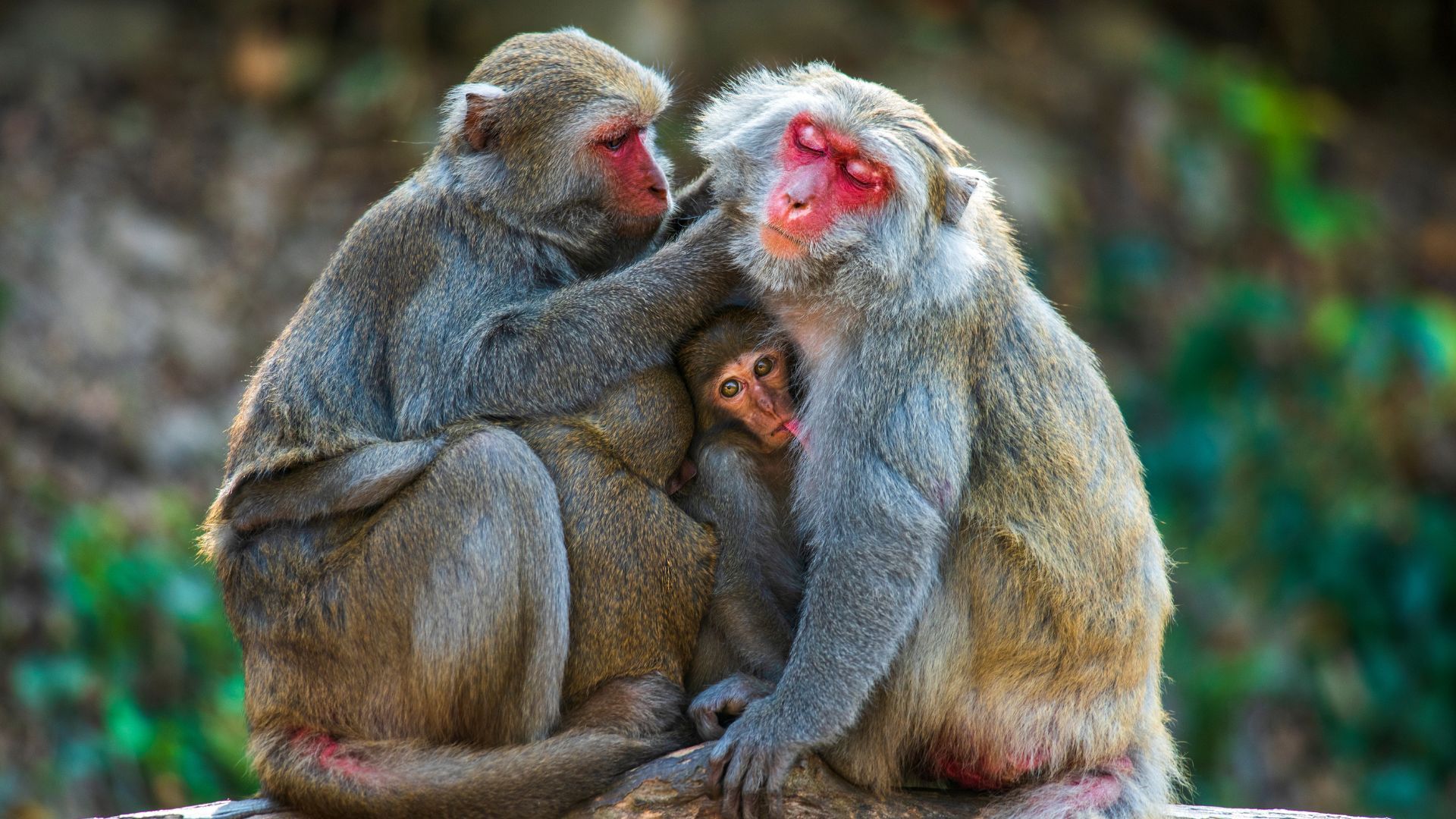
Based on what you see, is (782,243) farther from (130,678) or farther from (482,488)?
(130,678)

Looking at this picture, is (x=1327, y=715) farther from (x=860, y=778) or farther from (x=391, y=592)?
(x=391, y=592)

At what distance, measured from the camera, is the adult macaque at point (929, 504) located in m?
4.79

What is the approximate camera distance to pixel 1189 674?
10203mm

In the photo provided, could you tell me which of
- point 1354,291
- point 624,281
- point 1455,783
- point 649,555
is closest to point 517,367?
point 624,281

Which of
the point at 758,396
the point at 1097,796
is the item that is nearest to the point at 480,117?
the point at 758,396

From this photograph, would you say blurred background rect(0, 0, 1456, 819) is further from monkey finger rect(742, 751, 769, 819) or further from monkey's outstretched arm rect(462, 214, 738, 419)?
monkey finger rect(742, 751, 769, 819)

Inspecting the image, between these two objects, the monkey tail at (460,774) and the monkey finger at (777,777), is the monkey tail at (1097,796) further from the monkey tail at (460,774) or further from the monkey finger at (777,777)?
the monkey tail at (460,774)

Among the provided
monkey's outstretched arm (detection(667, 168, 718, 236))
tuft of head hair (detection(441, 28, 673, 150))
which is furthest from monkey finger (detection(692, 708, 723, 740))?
tuft of head hair (detection(441, 28, 673, 150))

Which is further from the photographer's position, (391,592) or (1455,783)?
(1455,783)

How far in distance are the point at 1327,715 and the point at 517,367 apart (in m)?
7.76

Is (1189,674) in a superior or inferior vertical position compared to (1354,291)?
inferior

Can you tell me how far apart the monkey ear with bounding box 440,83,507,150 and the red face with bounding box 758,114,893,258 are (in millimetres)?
1189

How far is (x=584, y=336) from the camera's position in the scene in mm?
5156

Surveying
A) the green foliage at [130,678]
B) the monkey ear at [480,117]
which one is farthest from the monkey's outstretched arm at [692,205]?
the green foliage at [130,678]
